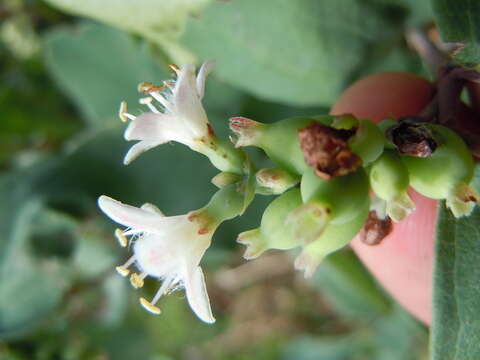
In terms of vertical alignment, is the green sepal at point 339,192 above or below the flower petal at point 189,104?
below

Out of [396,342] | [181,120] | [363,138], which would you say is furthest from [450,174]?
[396,342]

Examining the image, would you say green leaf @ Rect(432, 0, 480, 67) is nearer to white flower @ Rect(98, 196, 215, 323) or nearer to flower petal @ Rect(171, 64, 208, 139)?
flower petal @ Rect(171, 64, 208, 139)

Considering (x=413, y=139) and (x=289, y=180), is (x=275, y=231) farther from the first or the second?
(x=413, y=139)

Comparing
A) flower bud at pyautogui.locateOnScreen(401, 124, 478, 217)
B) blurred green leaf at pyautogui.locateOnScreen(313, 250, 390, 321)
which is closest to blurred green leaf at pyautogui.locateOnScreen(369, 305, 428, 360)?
blurred green leaf at pyautogui.locateOnScreen(313, 250, 390, 321)

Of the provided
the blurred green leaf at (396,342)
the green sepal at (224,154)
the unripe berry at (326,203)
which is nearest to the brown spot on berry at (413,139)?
the unripe berry at (326,203)

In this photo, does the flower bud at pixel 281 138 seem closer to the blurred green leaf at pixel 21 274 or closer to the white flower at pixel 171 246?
the white flower at pixel 171 246

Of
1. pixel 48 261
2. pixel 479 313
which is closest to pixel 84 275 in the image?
pixel 48 261
